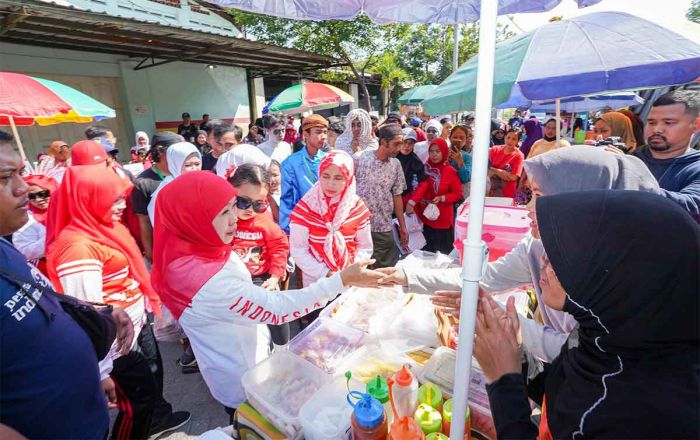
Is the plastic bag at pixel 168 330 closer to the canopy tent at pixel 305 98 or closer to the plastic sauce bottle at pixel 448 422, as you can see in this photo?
the plastic sauce bottle at pixel 448 422

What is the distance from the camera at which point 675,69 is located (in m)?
1.96

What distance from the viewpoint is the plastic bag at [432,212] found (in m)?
4.11

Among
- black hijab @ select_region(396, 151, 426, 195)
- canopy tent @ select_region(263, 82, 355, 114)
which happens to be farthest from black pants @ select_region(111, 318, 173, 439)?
canopy tent @ select_region(263, 82, 355, 114)

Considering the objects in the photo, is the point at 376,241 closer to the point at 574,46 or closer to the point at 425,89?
the point at 574,46

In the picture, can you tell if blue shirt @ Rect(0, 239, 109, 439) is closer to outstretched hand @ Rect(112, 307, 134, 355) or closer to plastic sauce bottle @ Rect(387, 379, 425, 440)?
outstretched hand @ Rect(112, 307, 134, 355)

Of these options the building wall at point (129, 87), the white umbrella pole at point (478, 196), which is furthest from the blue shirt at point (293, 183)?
the building wall at point (129, 87)

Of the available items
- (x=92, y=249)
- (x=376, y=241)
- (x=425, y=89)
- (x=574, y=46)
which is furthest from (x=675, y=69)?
(x=425, y=89)

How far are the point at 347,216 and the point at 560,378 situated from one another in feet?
5.91

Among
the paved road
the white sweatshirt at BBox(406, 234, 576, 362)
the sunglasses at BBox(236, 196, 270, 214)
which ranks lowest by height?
the paved road

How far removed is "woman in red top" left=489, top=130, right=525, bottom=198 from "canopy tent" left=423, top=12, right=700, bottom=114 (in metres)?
2.79

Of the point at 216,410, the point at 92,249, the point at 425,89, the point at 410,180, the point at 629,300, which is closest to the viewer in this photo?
the point at 629,300

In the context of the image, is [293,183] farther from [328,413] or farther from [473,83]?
[328,413]

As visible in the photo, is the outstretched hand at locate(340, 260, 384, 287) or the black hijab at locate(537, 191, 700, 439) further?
the outstretched hand at locate(340, 260, 384, 287)

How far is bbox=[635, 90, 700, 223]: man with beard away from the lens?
8.12ft
